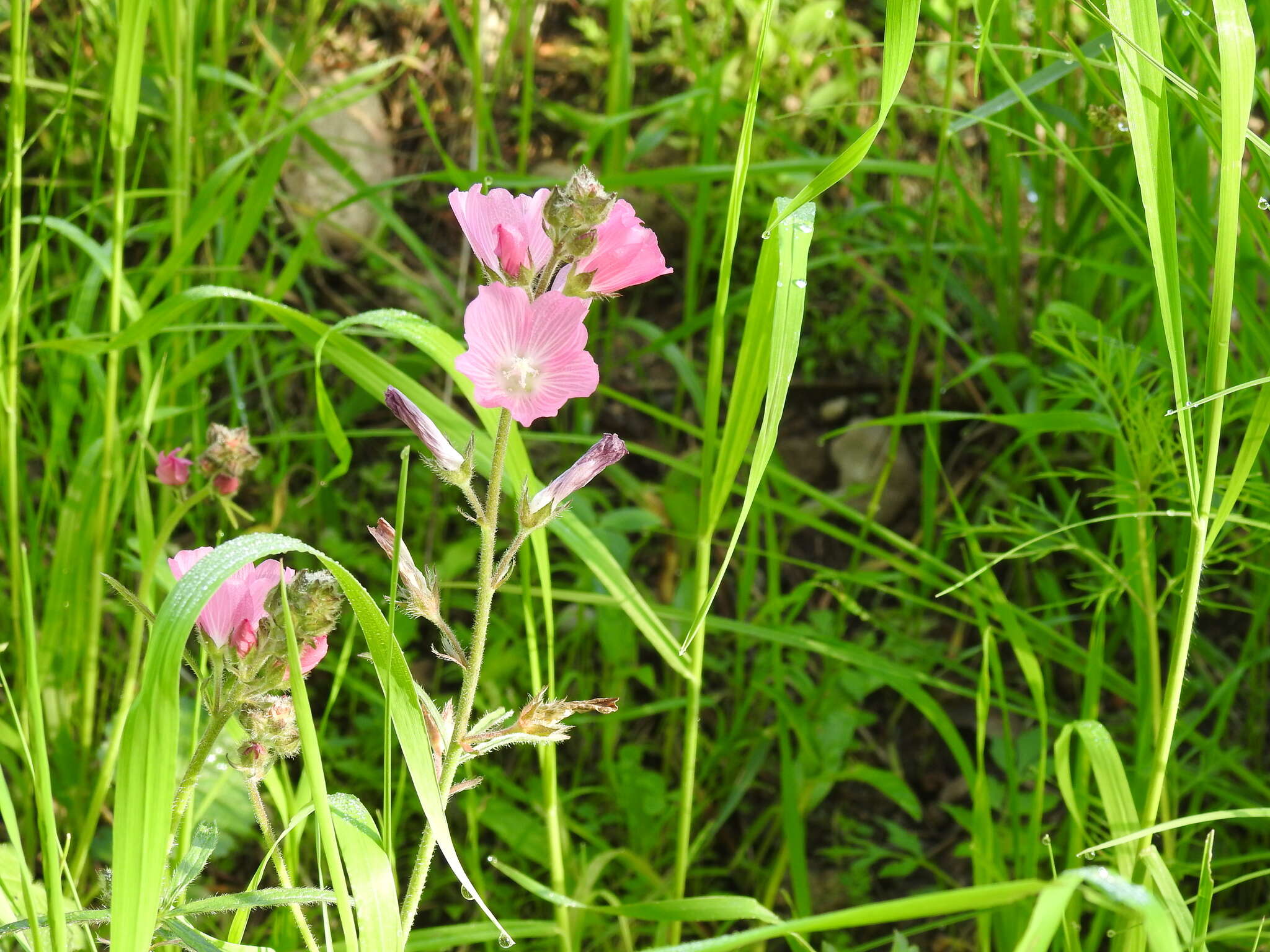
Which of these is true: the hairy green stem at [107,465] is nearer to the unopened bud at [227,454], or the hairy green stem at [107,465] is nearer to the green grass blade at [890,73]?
the unopened bud at [227,454]

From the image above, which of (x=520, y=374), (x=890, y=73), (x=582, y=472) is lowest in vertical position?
(x=582, y=472)

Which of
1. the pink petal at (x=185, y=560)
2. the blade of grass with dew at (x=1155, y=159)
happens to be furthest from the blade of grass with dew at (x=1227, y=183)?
the pink petal at (x=185, y=560)

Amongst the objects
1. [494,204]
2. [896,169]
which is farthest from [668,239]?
[494,204]

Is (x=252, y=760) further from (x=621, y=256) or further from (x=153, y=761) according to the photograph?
(x=621, y=256)

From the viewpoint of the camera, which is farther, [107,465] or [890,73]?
Answer: [107,465]

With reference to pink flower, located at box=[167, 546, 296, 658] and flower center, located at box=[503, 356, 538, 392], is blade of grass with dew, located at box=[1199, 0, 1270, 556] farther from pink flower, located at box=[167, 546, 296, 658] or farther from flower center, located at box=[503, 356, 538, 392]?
pink flower, located at box=[167, 546, 296, 658]

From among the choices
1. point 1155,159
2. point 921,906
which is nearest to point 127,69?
point 1155,159

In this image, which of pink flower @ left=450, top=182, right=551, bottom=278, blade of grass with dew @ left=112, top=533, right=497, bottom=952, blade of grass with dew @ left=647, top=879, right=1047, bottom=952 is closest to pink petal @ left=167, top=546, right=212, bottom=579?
blade of grass with dew @ left=112, top=533, right=497, bottom=952
